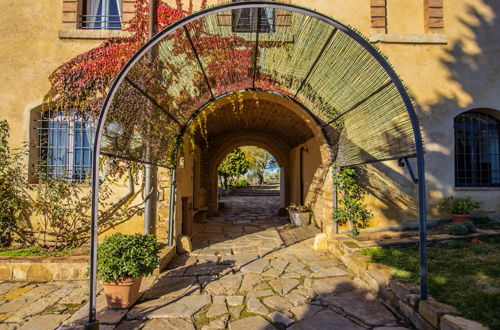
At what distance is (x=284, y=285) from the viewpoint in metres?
3.61

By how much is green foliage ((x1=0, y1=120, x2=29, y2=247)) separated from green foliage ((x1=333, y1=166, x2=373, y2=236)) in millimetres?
5366

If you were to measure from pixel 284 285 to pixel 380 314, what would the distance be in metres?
1.18

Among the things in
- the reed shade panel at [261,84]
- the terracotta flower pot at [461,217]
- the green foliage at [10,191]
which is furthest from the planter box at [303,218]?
the green foliage at [10,191]

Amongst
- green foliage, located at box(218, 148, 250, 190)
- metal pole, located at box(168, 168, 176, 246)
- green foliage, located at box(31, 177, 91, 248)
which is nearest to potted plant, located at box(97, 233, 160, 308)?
metal pole, located at box(168, 168, 176, 246)

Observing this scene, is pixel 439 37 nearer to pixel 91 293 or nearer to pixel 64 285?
pixel 91 293

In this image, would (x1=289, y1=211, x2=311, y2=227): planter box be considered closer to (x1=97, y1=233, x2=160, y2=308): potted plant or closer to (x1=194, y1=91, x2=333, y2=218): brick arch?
(x1=194, y1=91, x2=333, y2=218): brick arch

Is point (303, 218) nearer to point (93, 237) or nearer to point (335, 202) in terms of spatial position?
point (335, 202)

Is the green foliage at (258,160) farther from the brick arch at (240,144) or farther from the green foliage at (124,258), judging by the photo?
the green foliage at (124,258)

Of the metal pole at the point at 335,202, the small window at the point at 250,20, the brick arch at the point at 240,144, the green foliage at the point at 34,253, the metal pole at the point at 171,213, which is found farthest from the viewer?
the brick arch at the point at 240,144

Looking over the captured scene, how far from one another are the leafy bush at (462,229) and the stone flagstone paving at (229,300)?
2109 millimetres

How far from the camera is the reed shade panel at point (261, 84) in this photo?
320 centimetres

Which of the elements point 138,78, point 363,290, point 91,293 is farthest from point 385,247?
point 138,78

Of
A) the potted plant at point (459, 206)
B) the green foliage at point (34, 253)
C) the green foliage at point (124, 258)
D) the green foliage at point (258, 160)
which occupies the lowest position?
the green foliage at point (34, 253)

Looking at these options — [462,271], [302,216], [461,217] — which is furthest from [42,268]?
[461,217]
